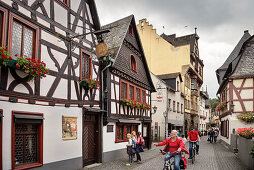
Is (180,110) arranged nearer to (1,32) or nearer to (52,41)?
(52,41)

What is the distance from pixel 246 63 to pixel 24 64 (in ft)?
60.0

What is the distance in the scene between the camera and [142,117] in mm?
18953

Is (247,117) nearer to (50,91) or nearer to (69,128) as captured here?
(69,128)

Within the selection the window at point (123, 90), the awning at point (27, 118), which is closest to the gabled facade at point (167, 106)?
the window at point (123, 90)

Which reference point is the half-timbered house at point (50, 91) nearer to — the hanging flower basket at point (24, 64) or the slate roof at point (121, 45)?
the hanging flower basket at point (24, 64)

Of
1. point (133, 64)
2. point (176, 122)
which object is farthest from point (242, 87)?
point (176, 122)

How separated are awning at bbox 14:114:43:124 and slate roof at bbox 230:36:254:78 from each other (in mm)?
16666

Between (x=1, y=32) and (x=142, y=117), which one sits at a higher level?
(x=1, y=32)

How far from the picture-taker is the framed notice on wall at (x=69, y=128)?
1001cm

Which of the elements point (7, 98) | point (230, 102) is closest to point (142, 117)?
point (230, 102)

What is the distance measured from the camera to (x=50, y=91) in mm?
9227

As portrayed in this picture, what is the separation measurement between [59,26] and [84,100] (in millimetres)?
3588

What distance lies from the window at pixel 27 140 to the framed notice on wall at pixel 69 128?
1.40 meters

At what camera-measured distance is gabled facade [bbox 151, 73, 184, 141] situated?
28266 mm
